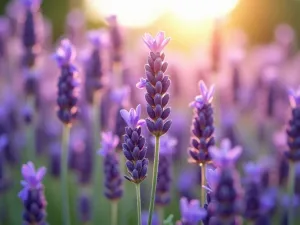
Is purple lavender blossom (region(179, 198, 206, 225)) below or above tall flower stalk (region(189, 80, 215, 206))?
below

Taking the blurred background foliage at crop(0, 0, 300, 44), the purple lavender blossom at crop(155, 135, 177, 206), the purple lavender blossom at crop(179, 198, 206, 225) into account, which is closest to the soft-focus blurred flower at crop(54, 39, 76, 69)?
the purple lavender blossom at crop(155, 135, 177, 206)

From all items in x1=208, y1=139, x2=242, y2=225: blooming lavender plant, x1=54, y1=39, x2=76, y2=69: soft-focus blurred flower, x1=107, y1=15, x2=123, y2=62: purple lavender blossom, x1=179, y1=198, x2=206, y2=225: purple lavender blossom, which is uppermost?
x1=107, y1=15, x2=123, y2=62: purple lavender blossom

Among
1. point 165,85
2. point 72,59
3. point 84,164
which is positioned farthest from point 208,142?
point 84,164

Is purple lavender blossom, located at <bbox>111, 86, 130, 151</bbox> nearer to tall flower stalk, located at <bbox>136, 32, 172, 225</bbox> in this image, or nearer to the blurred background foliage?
tall flower stalk, located at <bbox>136, 32, 172, 225</bbox>

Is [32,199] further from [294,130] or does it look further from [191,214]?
[294,130]

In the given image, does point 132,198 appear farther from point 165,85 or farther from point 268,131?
point 165,85

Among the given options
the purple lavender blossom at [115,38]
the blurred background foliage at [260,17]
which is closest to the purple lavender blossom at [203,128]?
the purple lavender blossom at [115,38]

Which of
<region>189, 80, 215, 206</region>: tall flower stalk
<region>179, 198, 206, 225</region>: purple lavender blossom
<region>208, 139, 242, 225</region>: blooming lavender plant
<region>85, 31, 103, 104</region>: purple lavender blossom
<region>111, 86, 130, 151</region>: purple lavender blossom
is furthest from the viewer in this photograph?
<region>85, 31, 103, 104</region>: purple lavender blossom
